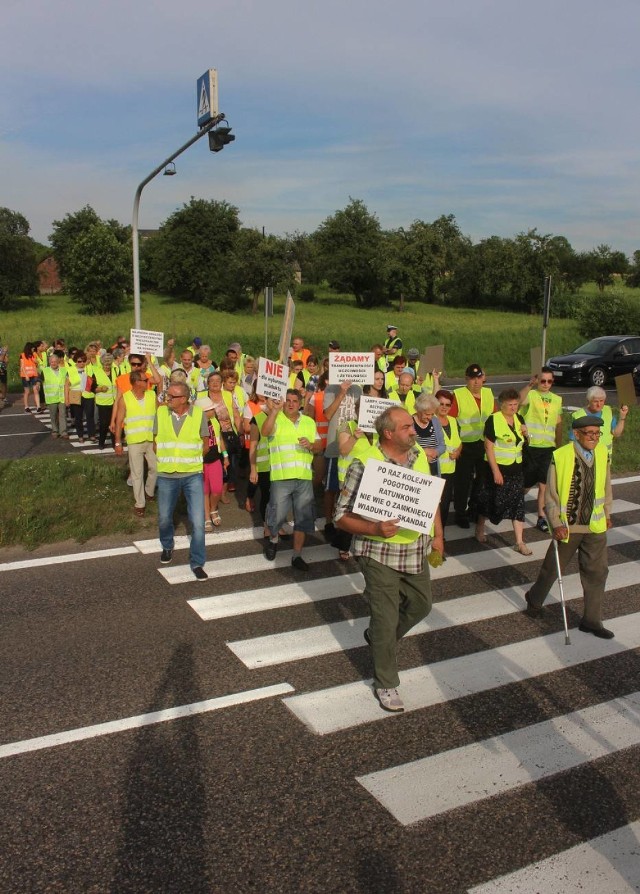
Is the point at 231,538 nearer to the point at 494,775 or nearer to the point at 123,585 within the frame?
the point at 123,585

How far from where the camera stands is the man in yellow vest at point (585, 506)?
251 inches

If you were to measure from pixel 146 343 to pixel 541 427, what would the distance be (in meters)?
7.10

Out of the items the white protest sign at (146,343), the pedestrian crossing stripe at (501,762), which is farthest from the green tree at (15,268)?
the pedestrian crossing stripe at (501,762)

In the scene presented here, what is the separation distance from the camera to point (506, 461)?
8.66 meters

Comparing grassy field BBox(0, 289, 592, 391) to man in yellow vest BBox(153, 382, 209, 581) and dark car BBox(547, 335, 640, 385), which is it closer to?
dark car BBox(547, 335, 640, 385)

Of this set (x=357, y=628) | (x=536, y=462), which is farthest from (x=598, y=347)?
(x=357, y=628)

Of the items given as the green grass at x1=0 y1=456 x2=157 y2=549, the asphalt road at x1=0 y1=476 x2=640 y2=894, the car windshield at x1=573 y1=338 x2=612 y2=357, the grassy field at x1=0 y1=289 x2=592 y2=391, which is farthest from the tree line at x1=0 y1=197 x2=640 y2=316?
the asphalt road at x1=0 y1=476 x2=640 y2=894

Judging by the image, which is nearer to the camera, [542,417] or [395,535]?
[395,535]

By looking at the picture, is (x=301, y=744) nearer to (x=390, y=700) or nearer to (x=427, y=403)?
(x=390, y=700)

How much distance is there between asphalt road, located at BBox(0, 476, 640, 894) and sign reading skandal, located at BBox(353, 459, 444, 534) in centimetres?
137

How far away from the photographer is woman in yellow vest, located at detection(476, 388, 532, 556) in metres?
8.56

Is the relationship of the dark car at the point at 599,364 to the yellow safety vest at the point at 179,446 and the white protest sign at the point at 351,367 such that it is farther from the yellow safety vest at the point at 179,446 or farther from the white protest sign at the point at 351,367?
the yellow safety vest at the point at 179,446

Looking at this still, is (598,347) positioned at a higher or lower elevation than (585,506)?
higher

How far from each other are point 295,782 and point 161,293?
3165 inches
